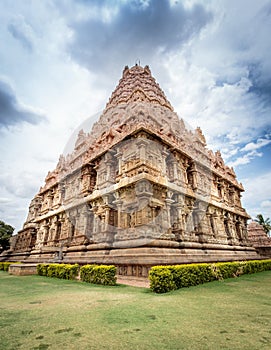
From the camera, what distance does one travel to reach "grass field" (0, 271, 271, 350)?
262cm

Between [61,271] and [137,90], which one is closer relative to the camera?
[61,271]

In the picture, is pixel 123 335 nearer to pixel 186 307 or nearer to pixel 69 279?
pixel 186 307

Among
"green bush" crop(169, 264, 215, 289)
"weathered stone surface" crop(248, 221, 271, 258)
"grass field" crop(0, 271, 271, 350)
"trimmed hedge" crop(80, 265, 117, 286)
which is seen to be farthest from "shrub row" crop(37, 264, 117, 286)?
"weathered stone surface" crop(248, 221, 271, 258)

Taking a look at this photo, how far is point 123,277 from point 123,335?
19.7 ft

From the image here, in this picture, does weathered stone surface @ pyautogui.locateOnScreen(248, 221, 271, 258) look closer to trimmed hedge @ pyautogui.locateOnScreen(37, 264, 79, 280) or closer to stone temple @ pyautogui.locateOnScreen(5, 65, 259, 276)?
stone temple @ pyautogui.locateOnScreen(5, 65, 259, 276)

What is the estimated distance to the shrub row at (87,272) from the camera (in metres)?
7.30

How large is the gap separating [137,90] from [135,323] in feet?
71.5

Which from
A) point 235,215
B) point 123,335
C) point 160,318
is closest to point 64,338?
point 123,335

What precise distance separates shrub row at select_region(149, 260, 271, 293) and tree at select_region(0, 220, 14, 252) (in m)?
34.0

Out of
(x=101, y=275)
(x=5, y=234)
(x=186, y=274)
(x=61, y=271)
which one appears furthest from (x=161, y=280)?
(x=5, y=234)

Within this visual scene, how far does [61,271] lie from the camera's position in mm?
9656

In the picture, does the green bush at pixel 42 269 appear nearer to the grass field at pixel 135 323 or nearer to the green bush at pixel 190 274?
the grass field at pixel 135 323

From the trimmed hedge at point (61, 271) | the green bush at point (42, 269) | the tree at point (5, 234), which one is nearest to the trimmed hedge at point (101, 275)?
the trimmed hedge at point (61, 271)

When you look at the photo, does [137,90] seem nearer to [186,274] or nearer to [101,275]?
[101,275]
